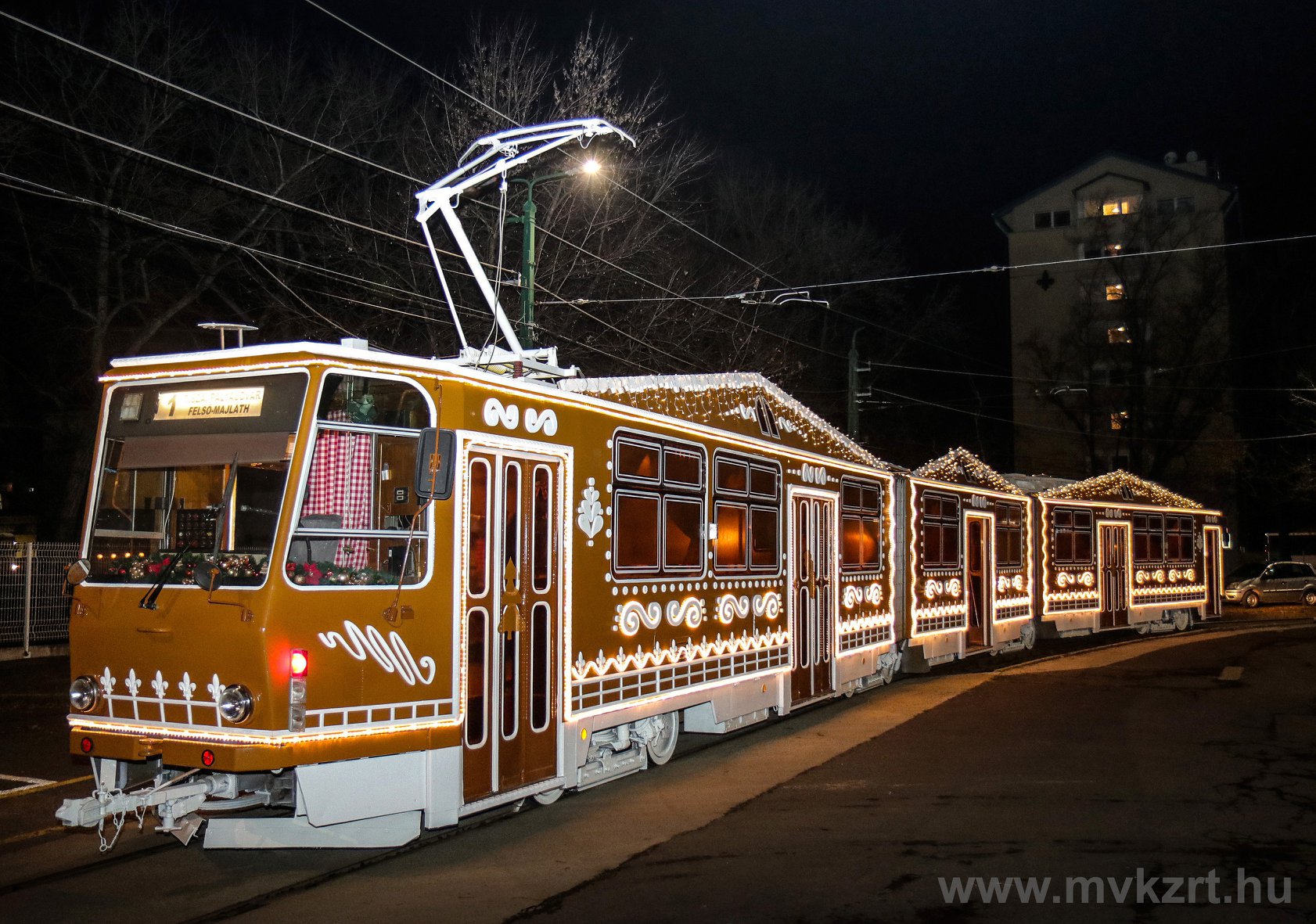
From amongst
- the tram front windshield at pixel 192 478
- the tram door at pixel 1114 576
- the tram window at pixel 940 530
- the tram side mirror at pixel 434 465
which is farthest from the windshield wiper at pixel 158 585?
the tram door at pixel 1114 576

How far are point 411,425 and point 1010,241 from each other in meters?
57.3

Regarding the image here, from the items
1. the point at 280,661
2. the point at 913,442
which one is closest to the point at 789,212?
the point at 913,442

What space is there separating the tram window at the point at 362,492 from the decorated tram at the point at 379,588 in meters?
0.01

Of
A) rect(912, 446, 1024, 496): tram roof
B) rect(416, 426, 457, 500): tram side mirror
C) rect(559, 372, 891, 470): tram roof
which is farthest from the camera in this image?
rect(912, 446, 1024, 496): tram roof

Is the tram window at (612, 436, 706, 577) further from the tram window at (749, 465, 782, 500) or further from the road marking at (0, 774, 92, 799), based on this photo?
the road marking at (0, 774, 92, 799)

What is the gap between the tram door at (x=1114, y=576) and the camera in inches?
1030

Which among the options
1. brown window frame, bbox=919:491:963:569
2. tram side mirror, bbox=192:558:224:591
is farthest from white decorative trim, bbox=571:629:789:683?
brown window frame, bbox=919:491:963:569

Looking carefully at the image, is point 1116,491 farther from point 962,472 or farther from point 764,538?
point 764,538

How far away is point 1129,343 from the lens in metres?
50.9

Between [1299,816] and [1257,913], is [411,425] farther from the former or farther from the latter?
[1299,816]

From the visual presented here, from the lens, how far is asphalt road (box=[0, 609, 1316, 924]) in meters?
6.72

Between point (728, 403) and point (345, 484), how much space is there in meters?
5.38

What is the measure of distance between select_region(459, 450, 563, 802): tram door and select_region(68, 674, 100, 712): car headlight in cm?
222

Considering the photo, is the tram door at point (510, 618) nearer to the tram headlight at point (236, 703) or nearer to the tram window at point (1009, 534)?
the tram headlight at point (236, 703)
